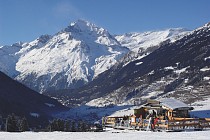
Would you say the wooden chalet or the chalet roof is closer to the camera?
the wooden chalet

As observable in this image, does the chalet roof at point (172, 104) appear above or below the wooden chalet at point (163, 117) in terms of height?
above

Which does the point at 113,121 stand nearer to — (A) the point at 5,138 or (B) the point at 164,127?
(B) the point at 164,127

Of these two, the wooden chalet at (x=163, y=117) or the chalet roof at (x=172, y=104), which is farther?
the chalet roof at (x=172, y=104)

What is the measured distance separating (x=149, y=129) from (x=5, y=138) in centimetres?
2226

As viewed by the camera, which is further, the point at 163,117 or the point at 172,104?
the point at 172,104

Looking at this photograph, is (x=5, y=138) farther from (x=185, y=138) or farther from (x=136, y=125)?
(x=136, y=125)

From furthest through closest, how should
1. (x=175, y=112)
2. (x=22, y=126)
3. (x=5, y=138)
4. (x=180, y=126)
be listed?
(x=22, y=126) → (x=175, y=112) → (x=180, y=126) → (x=5, y=138)

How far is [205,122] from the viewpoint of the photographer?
6081 centimetres

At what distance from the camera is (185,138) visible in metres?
41.9

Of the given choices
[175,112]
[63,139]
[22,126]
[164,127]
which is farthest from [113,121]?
[22,126]

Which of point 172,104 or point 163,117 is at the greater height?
point 172,104

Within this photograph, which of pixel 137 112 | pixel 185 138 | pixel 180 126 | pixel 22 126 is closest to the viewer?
pixel 185 138

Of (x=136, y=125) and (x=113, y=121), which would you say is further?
(x=113, y=121)

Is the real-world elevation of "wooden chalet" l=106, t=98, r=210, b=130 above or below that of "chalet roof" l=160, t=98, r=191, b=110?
below
